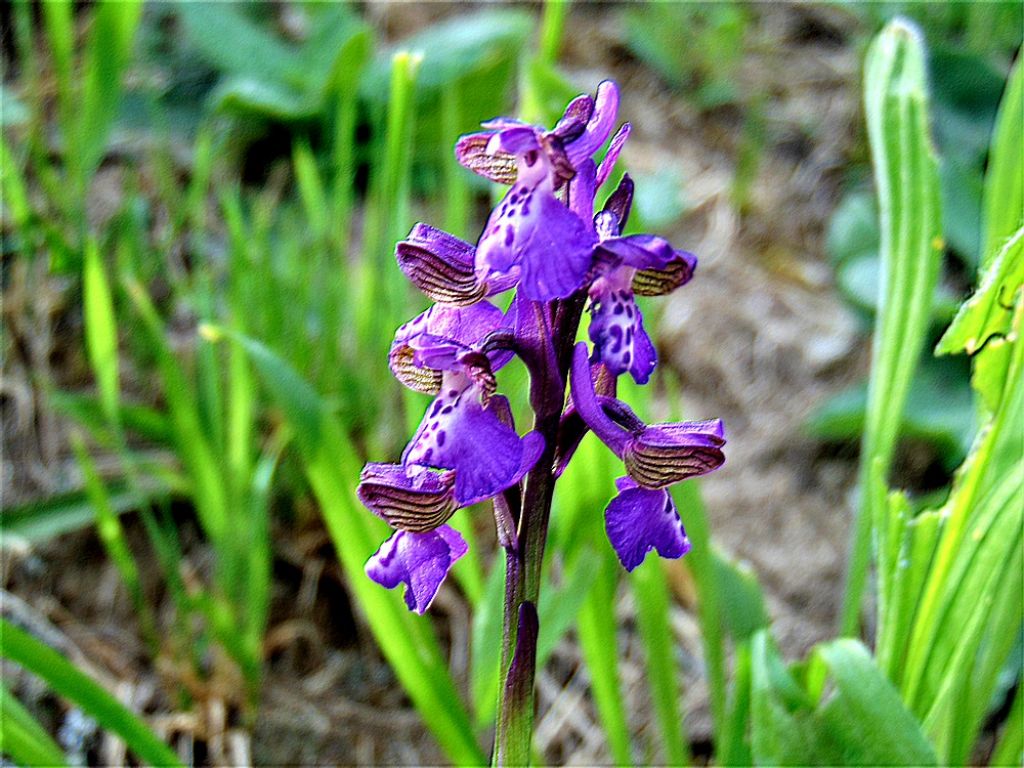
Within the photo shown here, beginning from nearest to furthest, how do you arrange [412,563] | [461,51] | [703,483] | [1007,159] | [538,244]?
[538,244] → [412,563] → [1007,159] → [703,483] → [461,51]

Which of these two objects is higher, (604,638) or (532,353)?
(532,353)

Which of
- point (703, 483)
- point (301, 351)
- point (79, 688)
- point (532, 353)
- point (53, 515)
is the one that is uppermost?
point (532, 353)

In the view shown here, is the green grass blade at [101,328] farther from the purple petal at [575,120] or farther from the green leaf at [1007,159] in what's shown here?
the green leaf at [1007,159]

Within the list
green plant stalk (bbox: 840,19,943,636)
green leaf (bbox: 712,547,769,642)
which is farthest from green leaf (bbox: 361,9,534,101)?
green leaf (bbox: 712,547,769,642)

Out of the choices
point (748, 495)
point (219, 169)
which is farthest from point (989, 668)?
point (219, 169)

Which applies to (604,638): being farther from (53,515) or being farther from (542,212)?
(53,515)

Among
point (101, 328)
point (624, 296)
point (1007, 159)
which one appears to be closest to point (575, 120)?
point (624, 296)

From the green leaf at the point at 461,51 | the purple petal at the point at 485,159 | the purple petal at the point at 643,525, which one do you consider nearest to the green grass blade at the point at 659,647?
the purple petal at the point at 643,525

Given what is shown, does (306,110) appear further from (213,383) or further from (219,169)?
(213,383)
